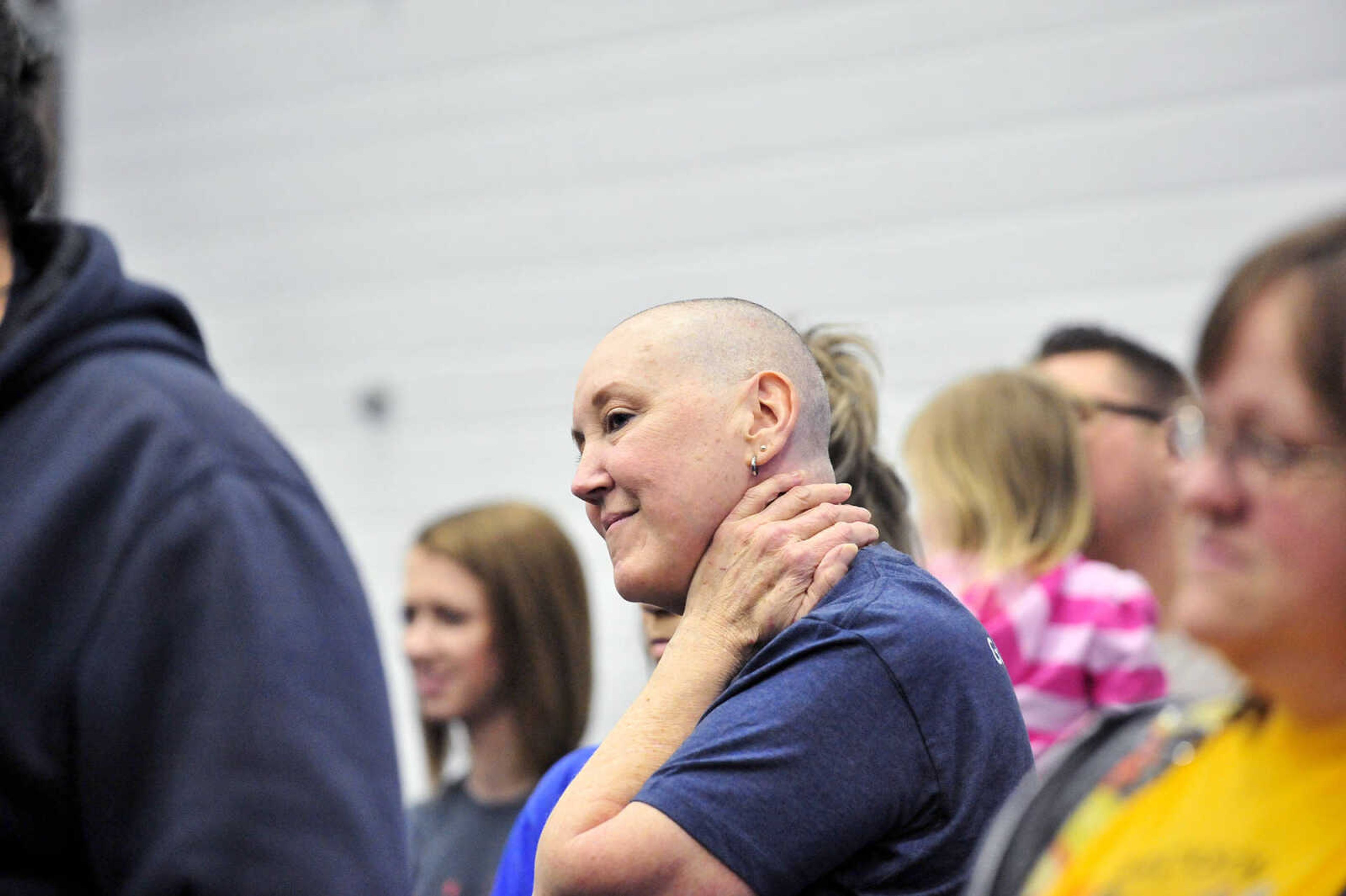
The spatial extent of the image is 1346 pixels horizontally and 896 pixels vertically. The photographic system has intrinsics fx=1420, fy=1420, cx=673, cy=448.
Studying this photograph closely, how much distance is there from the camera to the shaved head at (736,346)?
192 centimetres

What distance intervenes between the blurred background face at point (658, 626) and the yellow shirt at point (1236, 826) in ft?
3.32

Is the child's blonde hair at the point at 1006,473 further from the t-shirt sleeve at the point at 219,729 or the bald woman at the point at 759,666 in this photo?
the t-shirt sleeve at the point at 219,729

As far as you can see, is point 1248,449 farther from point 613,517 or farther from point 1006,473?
point 1006,473

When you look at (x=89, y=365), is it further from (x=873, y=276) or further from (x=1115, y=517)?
(x=873, y=276)

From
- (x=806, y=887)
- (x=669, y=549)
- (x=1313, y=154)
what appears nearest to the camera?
(x=806, y=887)

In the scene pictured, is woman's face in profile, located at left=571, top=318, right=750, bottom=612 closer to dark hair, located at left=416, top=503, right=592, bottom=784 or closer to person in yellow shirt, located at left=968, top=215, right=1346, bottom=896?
person in yellow shirt, located at left=968, top=215, right=1346, bottom=896

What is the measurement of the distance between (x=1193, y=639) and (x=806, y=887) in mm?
579

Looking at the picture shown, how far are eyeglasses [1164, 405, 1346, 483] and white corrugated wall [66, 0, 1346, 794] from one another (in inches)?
112

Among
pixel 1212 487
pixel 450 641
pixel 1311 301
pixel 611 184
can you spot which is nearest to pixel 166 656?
pixel 1212 487

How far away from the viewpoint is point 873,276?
4934 mm

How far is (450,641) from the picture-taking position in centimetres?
378

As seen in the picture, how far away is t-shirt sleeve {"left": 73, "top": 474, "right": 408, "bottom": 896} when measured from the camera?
4.63 feet

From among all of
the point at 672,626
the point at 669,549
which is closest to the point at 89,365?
the point at 669,549

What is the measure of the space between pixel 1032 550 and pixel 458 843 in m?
1.59
